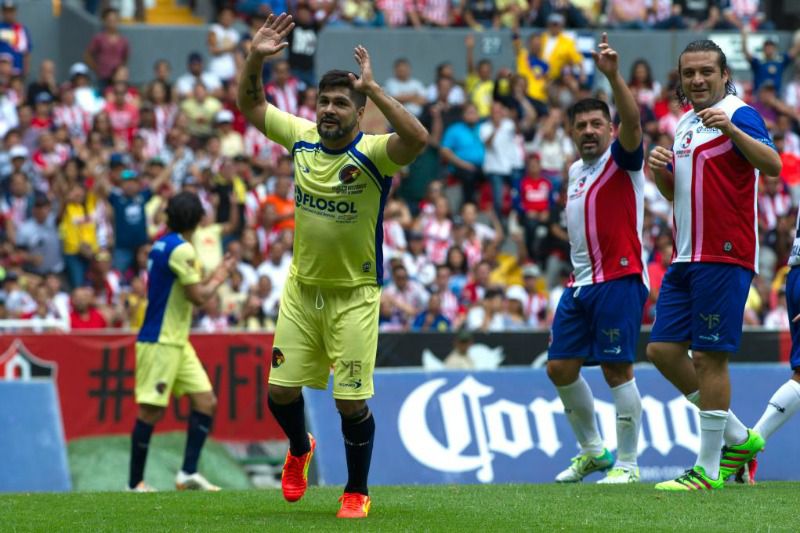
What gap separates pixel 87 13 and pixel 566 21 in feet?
27.6

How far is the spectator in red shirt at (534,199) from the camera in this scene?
68.6ft

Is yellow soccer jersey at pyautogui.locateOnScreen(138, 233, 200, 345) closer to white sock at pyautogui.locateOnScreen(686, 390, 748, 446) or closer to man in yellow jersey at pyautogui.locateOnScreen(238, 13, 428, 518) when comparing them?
man in yellow jersey at pyautogui.locateOnScreen(238, 13, 428, 518)

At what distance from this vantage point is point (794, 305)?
30.9 ft

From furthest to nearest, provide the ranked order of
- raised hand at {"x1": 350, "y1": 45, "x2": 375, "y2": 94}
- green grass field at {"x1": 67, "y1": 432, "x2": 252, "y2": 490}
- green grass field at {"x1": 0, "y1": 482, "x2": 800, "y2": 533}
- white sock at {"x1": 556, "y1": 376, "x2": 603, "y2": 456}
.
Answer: green grass field at {"x1": 67, "y1": 432, "x2": 252, "y2": 490}, white sock at {"x1": 556, "y1": 376, "x2": 603, "y2": 456}, raised hand at {"x1": 350, "y1": 45, "x2": 375, "y2": 94}, green grass field at {"x1": 0, "y1": 482, "x2": 800, "y2": 533}

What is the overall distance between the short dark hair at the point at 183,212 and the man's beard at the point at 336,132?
423 cm

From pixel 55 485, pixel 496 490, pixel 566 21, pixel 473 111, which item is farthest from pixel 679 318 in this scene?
pixel 566 21

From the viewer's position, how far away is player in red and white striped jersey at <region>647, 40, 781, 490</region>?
8.95 m

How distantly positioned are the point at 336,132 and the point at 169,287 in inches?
176

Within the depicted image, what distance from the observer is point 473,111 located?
2198cm

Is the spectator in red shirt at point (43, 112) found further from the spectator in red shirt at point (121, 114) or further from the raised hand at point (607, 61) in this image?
the raised hand at point (607, 61)

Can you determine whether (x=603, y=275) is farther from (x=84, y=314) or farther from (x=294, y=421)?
(x=84, y=314)

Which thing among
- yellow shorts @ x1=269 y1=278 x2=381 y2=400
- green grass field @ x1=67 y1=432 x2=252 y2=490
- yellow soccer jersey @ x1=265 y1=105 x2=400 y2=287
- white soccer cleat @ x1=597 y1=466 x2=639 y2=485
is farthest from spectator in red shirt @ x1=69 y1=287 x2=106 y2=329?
yellow soccer jersey @ x1=265 y1=105 x2=400 y2=287

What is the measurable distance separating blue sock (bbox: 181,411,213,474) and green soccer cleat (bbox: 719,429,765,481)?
15.7 feet

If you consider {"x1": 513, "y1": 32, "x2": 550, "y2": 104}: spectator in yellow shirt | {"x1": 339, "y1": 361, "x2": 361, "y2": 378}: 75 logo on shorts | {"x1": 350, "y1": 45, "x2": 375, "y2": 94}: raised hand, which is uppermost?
{"x1": 513, "y1": 32, "x2": 550, "y2": 104}: spectator in yellow shirt
